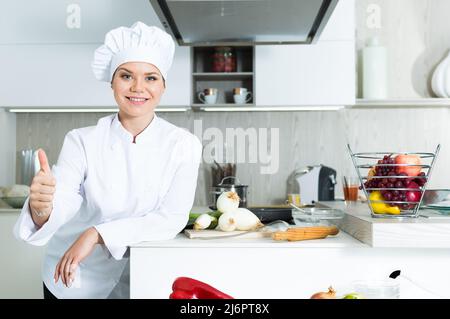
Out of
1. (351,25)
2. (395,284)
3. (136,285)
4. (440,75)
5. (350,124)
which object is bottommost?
(136,285)

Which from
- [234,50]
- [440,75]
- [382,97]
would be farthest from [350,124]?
[234,50]

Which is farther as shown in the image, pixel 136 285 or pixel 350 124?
pixel 350 124

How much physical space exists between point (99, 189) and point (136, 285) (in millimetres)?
296

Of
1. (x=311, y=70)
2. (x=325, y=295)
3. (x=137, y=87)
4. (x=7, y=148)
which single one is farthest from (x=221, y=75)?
(x=325, y=295)

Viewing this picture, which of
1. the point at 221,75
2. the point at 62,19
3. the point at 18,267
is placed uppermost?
the point at 62,19

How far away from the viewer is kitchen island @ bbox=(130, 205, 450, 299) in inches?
43.0

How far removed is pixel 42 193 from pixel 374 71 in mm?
2114

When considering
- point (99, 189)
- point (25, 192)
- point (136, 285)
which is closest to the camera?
point (136, 285)

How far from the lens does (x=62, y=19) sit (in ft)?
8.70

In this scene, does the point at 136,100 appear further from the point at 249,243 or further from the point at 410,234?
the point at 410,234

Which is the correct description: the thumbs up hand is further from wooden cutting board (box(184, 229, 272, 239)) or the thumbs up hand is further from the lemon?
the lemon

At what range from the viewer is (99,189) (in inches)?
50.8
